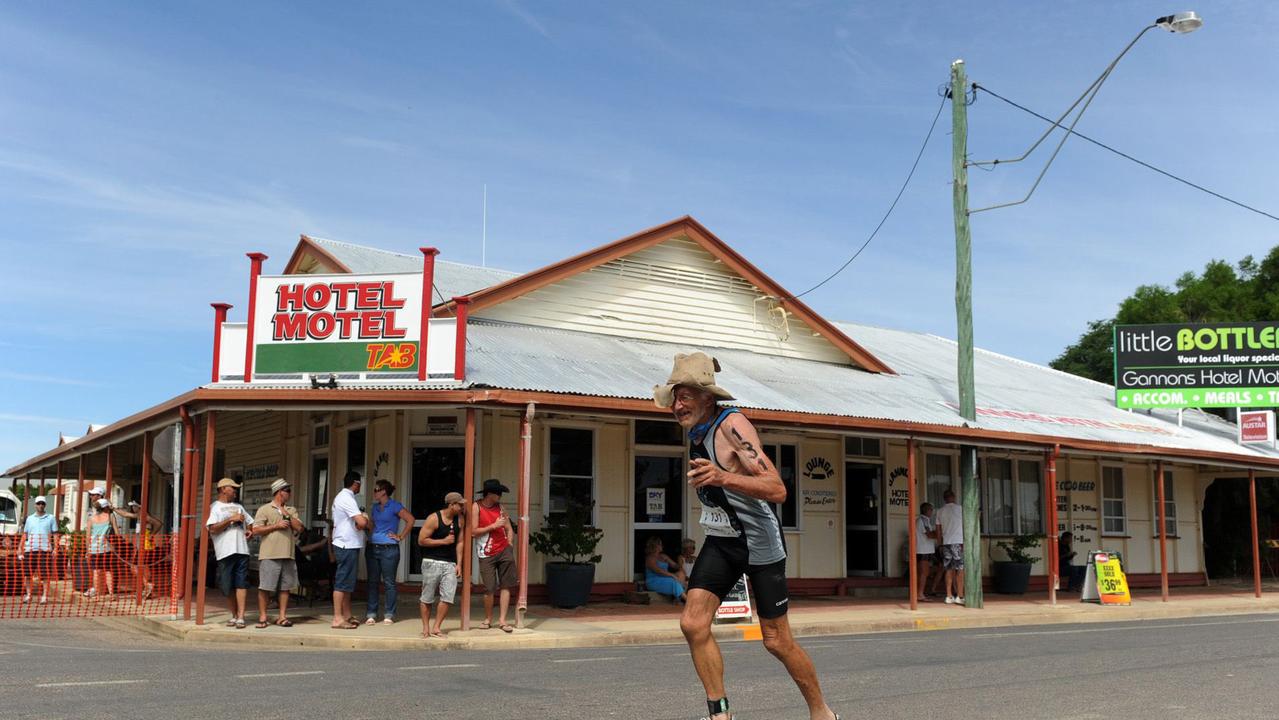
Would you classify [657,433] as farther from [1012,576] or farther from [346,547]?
[1012,576]

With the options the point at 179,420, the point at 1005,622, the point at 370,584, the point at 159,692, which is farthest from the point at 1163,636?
the point at 179,420

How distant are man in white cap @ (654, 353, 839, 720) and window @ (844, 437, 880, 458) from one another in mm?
14489

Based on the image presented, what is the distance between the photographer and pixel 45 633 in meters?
13.7

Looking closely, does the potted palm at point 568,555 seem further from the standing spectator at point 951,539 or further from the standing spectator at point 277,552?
the standing spectator at point 951,539

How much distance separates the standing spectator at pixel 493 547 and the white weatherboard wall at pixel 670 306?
5561 millimetres

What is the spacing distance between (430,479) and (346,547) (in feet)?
10.2

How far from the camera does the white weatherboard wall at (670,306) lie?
1953cm

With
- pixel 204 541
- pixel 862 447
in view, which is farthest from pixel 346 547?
pixel 862 447

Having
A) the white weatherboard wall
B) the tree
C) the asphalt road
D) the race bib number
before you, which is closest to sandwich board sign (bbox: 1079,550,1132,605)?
the white weatherboard wall

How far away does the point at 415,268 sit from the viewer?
21.5 metres

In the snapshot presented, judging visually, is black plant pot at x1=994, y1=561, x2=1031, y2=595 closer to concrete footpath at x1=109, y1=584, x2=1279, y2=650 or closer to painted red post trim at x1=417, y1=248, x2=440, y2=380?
concrete footpath at x1=109, y1=584, x2=1279, y2=650

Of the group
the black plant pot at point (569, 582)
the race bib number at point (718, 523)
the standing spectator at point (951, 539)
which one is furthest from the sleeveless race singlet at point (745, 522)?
the standing spectator at point (951, 539)

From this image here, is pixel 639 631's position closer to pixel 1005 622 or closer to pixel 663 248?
pixel 1005 622

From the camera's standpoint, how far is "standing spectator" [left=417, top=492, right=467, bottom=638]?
42.9 feet
